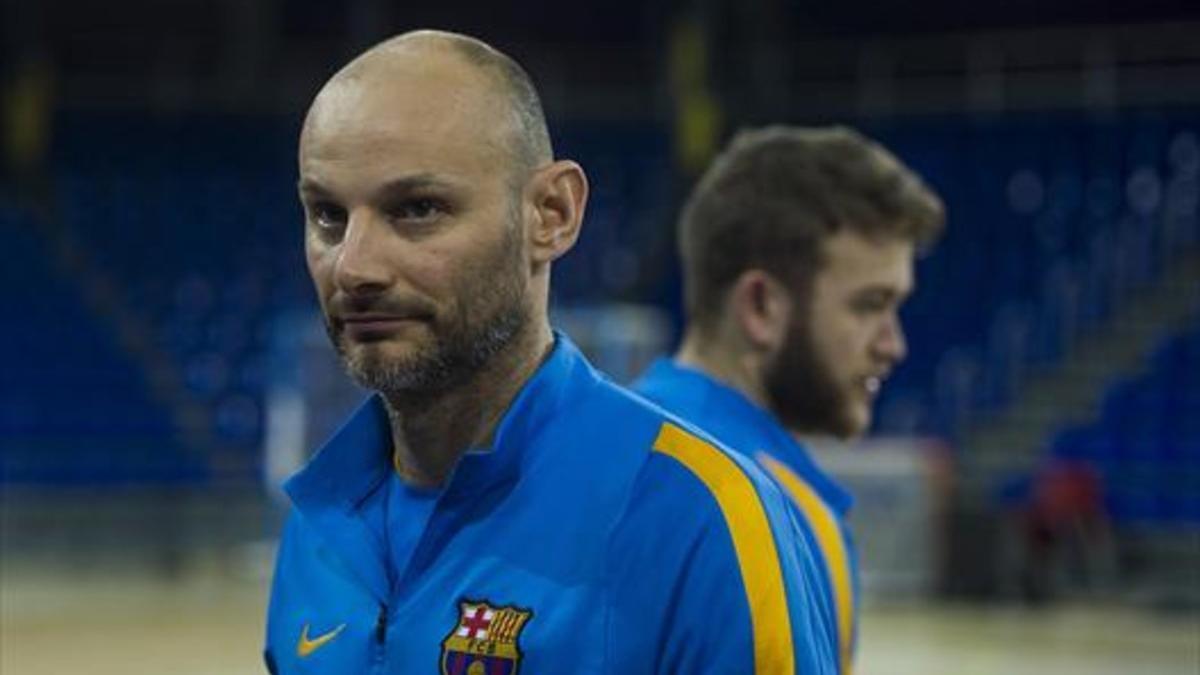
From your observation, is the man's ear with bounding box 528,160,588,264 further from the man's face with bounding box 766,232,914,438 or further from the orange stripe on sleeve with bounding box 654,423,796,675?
the man's face with bounding box 766,232,914,438

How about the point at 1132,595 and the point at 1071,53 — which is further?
the point at 1071,53

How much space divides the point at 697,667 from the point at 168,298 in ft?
63.6

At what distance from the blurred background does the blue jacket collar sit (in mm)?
9763

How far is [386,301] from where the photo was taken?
2.09 meters

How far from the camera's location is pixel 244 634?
13.2m

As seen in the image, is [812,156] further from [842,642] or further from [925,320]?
[925,320]

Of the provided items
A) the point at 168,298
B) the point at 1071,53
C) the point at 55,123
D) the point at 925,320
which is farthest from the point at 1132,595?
the point at 55,123

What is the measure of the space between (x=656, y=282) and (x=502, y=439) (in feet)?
58.8

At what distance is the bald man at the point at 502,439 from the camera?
2.07 meters

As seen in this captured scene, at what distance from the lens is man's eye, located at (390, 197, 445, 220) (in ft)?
6.86

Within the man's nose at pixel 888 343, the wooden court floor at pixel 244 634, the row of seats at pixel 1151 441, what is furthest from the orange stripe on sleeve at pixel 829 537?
the row of seats at pixel 1151 441

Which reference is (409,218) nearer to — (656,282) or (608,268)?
(656,282)

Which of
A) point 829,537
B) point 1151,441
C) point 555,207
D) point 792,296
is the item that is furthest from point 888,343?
point 1151,441

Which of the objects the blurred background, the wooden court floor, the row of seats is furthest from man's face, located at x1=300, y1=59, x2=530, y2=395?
the row of seats
